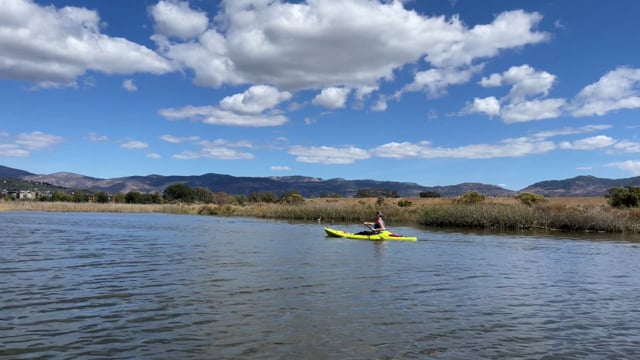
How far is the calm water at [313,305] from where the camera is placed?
9.76 meters

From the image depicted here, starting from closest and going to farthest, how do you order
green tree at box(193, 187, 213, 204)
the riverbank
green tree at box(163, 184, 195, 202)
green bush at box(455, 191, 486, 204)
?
the riverbank, green bush at box(455, 191, 486, 204), green tree at box(193, 187, 213, 204), green tree at box(163, 184, 195, 202)

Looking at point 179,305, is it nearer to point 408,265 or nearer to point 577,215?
point 408,265

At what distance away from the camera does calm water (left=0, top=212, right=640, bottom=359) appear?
9.76 m

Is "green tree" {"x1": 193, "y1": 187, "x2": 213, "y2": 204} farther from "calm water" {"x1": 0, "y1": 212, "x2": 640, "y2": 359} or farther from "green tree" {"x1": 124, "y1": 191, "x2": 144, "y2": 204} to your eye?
"calm water" {"x1": 0, "y1": 212, "x2": 640, "y2": 359}

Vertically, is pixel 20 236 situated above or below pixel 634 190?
below

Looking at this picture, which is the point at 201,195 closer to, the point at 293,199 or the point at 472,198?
the point at 293,199

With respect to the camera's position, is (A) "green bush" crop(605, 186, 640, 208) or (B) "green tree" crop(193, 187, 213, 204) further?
(B) "green tree" crop(193, 187, 213, 204)

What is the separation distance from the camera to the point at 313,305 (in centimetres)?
1327

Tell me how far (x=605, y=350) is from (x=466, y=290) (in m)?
5.94

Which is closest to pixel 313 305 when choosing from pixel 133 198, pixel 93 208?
pixel 93 208

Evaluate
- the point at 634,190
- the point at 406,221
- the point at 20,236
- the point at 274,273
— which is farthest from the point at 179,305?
the point at 634,190

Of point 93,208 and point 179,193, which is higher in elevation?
point 179,193

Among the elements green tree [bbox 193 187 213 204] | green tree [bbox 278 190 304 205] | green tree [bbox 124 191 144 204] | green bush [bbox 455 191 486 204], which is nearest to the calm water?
green bush [bbox 455 191 486 204]

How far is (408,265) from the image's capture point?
837 inches
